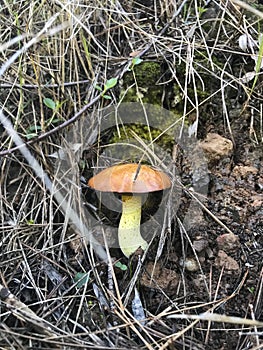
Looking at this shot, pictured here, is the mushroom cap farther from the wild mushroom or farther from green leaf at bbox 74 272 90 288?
green leaf at bbox 74 272 90 288

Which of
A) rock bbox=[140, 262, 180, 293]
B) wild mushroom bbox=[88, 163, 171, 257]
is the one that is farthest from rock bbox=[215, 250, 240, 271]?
wild mushroom bbox=[88, 163, 171, 257]

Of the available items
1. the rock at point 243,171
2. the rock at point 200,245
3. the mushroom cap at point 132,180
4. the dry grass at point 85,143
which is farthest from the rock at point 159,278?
the rock at point 243,171

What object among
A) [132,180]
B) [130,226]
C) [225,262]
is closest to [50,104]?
[132,180]

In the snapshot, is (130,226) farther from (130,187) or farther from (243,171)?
(243,171)

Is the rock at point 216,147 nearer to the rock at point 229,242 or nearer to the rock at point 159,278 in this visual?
the rock at point 229,242

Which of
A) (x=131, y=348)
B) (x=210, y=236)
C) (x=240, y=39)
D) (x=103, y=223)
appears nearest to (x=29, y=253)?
(x=103, y=223)

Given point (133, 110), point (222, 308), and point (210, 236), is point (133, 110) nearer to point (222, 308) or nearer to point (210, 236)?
point (210, 236)
